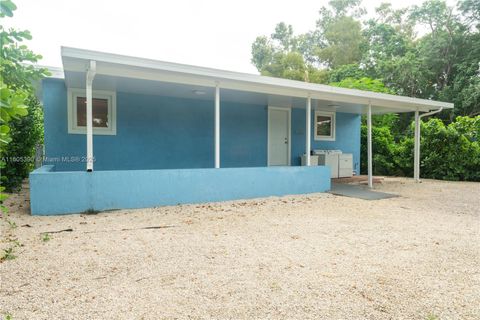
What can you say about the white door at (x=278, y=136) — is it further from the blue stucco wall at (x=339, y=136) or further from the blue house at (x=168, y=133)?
the blue stucco wall at (x=339, y=136)

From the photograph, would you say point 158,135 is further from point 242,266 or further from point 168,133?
point 242,266

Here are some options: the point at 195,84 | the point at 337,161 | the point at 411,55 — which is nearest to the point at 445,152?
the point at 337,161

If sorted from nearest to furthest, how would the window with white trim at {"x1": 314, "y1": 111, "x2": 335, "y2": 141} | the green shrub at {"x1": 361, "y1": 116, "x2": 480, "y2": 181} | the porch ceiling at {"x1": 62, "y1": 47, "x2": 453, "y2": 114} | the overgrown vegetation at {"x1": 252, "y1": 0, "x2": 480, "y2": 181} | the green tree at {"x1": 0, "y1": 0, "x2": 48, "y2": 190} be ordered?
the green tree at {"x1": 0, "y1": 0, "x2": 48, "y2": 190}
the porch ceiling at {"x1": 62, "y1": 47, "x2": 453, "y2": 114}
the window with white trim at {"x1": 314, "y1": 111, "x2": 335, "y2": 141}
the green shrub at {"x1": 361, "y1": 116, "x2": 480, "y2": 181}
the overgrown vegetation at {"x1": 252, "y1": 0, "x2": 480, "y2": 181}

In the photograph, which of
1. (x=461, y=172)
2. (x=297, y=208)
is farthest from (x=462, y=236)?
(x=461, y=172)

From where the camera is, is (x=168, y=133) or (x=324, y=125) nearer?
(x=168, y=133)

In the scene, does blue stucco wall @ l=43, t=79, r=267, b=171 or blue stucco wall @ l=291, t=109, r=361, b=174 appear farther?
blue stucco wall @ l=291, t=109, r=361, b=174

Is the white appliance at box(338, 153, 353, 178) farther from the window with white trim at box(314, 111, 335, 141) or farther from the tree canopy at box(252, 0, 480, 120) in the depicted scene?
the tree canopy at box(252, 0, 480, 120)

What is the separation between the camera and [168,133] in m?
7.52

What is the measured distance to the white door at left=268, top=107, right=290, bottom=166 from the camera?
904 centimetres

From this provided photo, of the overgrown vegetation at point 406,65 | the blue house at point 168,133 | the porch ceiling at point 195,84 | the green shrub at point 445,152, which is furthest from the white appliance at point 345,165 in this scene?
the green shrub at point 445,152

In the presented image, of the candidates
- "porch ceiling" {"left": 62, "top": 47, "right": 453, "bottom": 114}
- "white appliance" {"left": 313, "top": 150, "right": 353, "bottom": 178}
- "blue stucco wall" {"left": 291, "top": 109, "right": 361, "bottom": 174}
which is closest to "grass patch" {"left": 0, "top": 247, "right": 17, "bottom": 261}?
"porch ceiling" {"left": 62, "top": 47, "right": 453, "bottom": 114}

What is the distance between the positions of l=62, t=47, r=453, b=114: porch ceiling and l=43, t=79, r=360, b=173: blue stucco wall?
0.32m

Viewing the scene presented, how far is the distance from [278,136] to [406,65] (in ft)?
37.1

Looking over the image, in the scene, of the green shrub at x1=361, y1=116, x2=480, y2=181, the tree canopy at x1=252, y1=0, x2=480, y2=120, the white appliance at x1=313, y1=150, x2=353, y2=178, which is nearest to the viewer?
the white appliance at x1=313, y1=150, x2=353, y2=178
